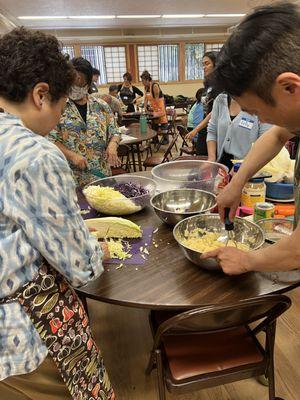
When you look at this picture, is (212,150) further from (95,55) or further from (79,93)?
(95,55)

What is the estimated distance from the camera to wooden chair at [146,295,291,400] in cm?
103

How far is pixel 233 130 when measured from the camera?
2.35m

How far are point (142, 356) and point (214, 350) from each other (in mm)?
742

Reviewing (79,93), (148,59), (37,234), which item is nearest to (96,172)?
(79,93)

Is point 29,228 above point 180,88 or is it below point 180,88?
above

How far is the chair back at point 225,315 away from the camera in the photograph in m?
0.91

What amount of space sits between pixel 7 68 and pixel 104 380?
1047 millimetres

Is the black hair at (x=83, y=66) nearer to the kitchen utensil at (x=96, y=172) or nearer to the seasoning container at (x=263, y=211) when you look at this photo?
the kitchen utensil at (x=96, y=172)

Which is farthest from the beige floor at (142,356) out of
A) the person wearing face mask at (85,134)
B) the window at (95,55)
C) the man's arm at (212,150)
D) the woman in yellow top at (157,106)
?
the window at (95,55)

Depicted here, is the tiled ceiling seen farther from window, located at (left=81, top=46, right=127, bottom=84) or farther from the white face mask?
the white face mask

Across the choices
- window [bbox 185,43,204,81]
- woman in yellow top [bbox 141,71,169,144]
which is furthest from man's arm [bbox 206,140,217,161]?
window [bbox 185,43,204,81]

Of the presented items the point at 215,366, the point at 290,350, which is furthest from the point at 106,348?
the point at 290,350

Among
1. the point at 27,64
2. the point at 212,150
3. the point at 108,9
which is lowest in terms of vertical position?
the point at 212,150

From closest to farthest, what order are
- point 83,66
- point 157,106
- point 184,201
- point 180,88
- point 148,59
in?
point 184,201 → point 83,66 → point 157,106 → point 148,59 → point 180,88
